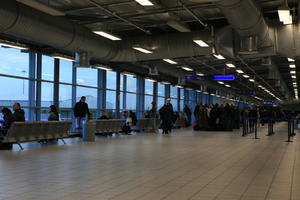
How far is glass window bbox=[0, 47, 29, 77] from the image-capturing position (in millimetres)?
16594

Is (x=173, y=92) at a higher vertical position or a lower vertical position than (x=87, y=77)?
lower

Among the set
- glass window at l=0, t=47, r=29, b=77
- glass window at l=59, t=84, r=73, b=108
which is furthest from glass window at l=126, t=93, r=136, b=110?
glass window at l=0, t=47, r=29, b=77

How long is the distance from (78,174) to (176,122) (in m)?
21.1

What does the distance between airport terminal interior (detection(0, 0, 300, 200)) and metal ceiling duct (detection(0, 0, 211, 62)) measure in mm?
38

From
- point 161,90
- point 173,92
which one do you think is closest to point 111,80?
point 161,90

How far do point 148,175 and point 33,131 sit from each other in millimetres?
6459

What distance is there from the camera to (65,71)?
67.5 feet

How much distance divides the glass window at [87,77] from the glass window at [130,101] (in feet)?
14.5

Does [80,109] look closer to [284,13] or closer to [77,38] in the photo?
[77,38]

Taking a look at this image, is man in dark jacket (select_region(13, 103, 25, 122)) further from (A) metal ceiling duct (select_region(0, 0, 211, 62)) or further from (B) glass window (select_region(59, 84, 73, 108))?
(B) glass window (select_region(59, 84, 73, 108))

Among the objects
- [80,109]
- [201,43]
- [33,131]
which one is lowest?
[33,131]

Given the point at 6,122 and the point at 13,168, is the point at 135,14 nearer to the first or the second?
the point at 6,122

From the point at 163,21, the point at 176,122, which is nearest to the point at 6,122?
the point at 163,21

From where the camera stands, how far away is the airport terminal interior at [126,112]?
693 centimetres
